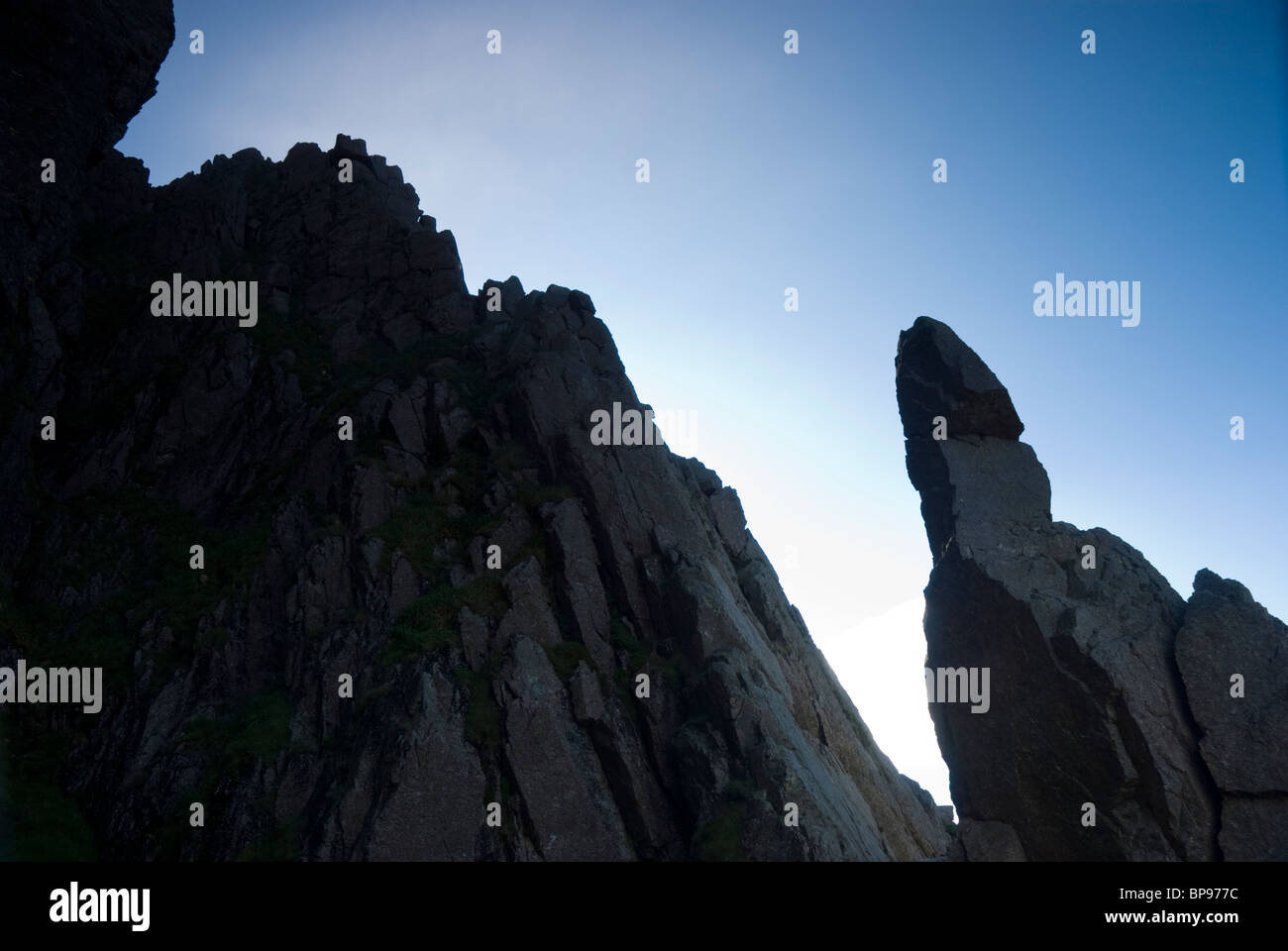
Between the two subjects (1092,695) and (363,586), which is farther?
(363,586)

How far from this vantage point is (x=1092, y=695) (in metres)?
24.2

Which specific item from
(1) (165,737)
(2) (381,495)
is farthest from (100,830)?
(2) (381,495)

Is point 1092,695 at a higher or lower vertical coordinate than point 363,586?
lower

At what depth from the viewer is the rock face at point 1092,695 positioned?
23.2 m

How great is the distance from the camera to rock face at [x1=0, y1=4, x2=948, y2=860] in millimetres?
26312

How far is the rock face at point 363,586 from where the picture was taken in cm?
2631

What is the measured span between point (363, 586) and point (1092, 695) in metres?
23.3

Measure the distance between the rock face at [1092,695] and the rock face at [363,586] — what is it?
16.3ft

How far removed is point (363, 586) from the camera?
3194 cm

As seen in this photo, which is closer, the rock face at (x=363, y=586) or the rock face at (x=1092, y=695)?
the rock face at (x=1092, y=695)

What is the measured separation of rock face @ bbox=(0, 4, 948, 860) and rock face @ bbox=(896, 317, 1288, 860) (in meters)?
4.96
